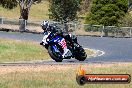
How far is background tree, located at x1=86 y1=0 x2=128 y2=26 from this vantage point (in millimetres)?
66312

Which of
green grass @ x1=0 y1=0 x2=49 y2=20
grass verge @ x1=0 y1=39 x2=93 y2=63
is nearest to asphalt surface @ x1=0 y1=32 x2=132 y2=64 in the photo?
grass verge @ x1=0 y1=39 x2=93 y2=63

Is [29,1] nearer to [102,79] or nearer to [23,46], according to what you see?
[23,46]

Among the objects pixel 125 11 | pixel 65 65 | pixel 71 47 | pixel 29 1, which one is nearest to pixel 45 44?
pixel 71 47

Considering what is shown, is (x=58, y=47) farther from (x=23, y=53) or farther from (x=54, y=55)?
(x=23, y=53)

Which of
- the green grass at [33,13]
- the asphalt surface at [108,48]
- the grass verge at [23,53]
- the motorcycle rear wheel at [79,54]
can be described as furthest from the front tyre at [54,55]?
the green grass at [33,13]

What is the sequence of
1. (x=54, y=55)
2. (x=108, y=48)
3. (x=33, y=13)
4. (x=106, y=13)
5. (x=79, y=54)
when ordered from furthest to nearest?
(x=33, y=13) → (x=106, y=13) → (x=108, y=48) → (x=79, y=54) → (x=54, y=55)

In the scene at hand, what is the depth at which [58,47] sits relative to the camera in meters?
11.1

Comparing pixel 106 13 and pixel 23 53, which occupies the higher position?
pixel 23 53

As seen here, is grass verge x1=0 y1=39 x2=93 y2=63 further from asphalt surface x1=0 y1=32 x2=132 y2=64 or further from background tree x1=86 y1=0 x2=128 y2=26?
background tree x1=86 y1=0 x2=128 y2=26

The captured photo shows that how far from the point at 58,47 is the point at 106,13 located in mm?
56649

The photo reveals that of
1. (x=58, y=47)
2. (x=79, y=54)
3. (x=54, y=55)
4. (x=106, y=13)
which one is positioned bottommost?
(x=106, y=13)

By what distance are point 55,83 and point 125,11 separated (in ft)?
194

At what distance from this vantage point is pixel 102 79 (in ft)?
24.7

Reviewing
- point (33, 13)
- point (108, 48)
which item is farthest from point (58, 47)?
point (33, 13)
